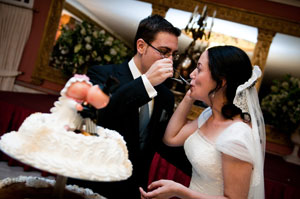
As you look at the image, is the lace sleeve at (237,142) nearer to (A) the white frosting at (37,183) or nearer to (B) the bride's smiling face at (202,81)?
(B) the bride's smiling face at (202,81)

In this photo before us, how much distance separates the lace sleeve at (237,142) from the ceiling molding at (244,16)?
3.35m

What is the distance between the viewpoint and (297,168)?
3.83 m

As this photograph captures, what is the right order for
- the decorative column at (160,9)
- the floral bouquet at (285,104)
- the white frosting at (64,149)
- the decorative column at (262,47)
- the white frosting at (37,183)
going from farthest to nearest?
the decorative column at (160,9) → the decorative column at (262,47) → the floral bouquet at (285,104) → the white frosting at (37,183) → the white frosting at (64,149)

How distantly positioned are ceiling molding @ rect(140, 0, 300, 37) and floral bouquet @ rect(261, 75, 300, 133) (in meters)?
0.88

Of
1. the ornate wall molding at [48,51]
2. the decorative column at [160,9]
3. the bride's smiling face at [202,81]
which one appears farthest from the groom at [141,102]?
the ornate wall molding at [48,51]

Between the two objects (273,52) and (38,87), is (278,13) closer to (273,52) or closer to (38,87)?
(273,52)

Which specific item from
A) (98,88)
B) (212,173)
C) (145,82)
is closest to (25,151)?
(98,88)

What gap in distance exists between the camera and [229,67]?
1.61 meters

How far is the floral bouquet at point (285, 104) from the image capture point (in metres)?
3.79

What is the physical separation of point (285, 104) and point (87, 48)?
2.89 metres

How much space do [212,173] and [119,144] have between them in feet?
2.62

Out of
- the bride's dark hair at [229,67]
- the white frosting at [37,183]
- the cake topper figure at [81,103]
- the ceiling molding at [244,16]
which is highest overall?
the ceiling molding at [244,16]

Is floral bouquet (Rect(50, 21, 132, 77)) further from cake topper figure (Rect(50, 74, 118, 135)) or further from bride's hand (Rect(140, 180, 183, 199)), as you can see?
cake topper figure (Rect(50, 74, 118, 135))

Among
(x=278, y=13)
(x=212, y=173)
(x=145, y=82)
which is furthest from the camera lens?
(x=278, y=13)
